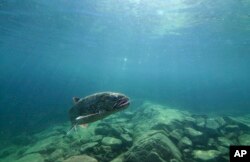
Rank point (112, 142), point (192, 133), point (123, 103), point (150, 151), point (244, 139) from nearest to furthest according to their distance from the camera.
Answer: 1. point (123, 103)
2. point (150, 151)
3. point (112, 142)
4. point (192, 133)
5. point (244, 139)

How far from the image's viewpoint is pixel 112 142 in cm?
992

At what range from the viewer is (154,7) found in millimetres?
24047

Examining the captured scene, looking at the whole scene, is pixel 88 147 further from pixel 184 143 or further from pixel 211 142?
pixel 211 142

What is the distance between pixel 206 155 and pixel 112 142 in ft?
12.7

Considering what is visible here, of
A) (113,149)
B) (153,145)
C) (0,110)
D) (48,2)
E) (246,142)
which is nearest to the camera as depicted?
(153,145)

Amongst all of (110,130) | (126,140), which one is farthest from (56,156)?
(126,140)

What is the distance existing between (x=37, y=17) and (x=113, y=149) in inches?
927

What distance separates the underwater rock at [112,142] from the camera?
9.80m

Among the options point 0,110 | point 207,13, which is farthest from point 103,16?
point 0,110

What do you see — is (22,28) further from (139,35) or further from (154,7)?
(154,7)

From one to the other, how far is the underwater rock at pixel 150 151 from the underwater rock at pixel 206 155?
78 centimetres

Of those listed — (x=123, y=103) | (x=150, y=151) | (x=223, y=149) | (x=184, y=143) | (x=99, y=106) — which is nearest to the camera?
(x=123, y=103)

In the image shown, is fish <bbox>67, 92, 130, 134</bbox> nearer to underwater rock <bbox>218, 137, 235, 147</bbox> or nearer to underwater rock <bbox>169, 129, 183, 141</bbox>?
underwater rock <bbox>169, 129, 183, 141</bbox>

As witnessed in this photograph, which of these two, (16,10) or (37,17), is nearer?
(16,10)
